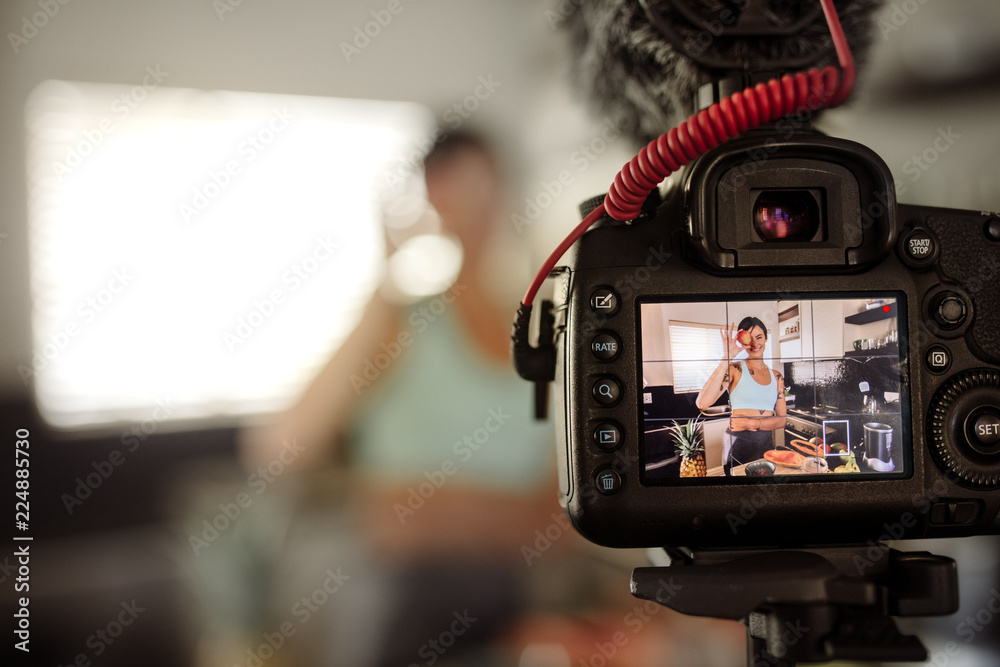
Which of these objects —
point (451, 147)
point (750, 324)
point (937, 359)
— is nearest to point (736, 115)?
point (750, 324)

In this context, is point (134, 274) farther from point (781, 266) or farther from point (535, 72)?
point (781, 266)

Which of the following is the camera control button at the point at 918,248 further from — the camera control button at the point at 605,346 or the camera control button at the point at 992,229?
the camera control button at the point at 605,346

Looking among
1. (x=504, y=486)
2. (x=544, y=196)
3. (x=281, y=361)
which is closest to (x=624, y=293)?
(x=504, y=486)

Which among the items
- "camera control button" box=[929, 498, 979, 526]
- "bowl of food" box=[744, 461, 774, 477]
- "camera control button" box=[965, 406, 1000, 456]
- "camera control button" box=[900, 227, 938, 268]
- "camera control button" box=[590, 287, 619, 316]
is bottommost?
"camera control button" box=[929, 498, 979, 526]

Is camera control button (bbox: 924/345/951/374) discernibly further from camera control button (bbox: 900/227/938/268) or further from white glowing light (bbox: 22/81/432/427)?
white glowing light (bbox: 22/81/432/427)

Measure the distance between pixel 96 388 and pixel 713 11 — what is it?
3.79 ft

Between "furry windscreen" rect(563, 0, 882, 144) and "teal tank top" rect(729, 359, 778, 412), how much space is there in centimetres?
27

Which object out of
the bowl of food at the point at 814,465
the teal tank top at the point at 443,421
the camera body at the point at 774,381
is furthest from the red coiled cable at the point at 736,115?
the teal tank top at the point at 443,421

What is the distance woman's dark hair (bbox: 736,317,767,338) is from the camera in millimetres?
469

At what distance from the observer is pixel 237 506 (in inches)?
46.0

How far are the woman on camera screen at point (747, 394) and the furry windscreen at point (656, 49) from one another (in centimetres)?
24

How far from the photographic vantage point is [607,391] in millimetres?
472

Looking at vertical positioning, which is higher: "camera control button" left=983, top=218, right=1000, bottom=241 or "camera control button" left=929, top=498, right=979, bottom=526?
"camera control button" left=983, top=218, right=1000, bottom=241

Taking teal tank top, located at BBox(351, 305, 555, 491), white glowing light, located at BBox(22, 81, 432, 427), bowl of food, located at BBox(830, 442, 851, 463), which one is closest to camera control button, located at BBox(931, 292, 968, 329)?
bowl of food, located at BBox(830, 442, 851, 463)
